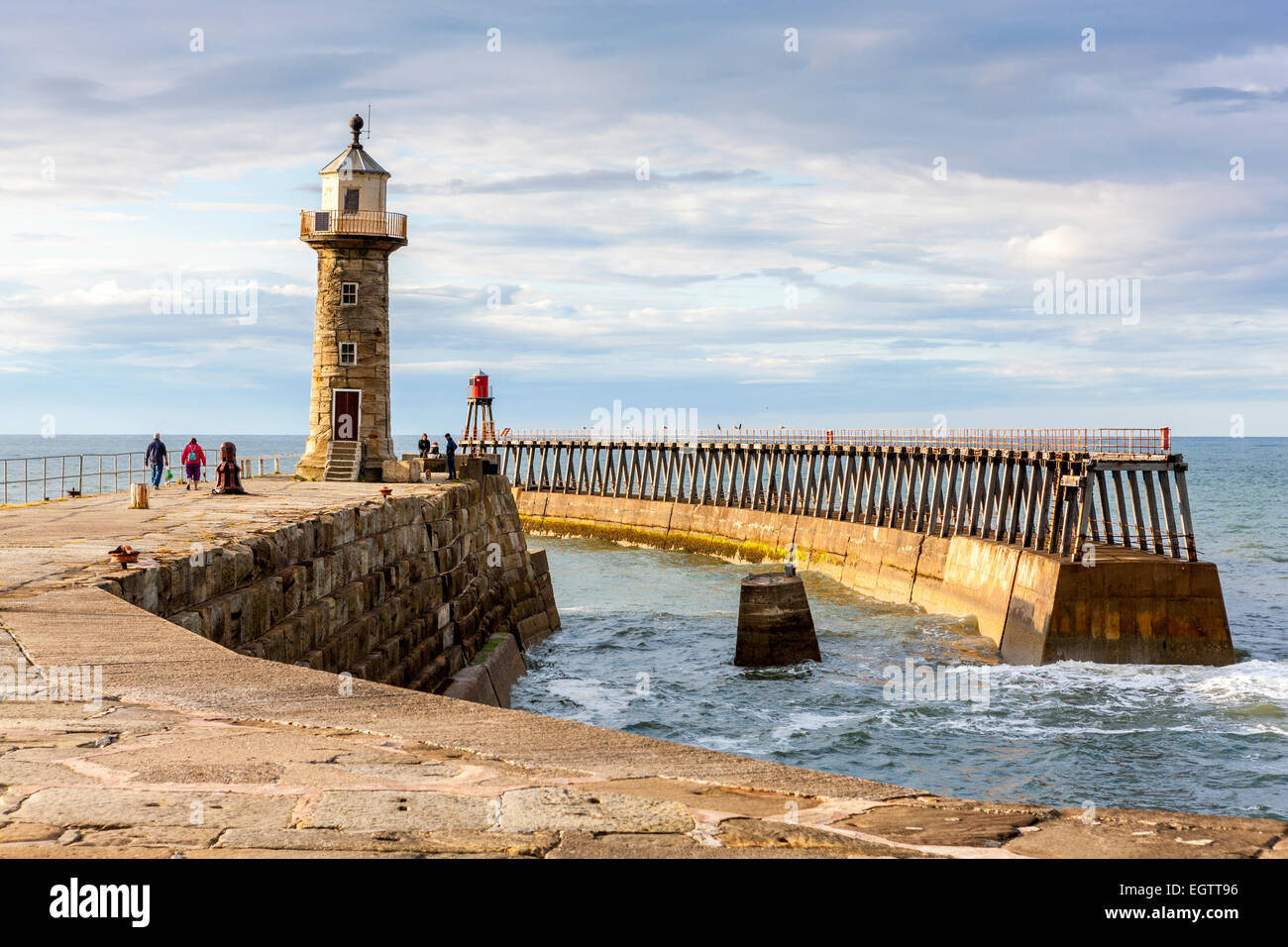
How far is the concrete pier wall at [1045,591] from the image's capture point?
78.2 ft

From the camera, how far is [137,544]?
12844mm

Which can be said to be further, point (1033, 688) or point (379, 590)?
point (1033, 688)

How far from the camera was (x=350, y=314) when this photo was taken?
2981 centimetres

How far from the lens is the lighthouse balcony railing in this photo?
96.8 ft

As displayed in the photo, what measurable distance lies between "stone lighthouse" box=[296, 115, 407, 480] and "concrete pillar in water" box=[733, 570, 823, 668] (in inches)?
422

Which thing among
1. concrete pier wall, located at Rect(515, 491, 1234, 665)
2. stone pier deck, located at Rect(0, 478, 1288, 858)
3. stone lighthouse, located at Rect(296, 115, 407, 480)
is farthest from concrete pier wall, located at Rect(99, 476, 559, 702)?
concrete pier wall, located at Rect(515, 491, 1234, 665)

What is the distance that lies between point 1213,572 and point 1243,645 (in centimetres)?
460

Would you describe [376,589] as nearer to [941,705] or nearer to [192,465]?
[941,705]

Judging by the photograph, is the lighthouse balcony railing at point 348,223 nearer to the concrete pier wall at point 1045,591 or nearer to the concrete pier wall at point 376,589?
the concrete pier wall at point 376,589

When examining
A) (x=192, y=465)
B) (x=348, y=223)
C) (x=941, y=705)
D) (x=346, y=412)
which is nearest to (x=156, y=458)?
(x=192, y=465)

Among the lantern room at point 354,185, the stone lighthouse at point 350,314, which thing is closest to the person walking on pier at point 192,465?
the stone lighthouse at point 350,314

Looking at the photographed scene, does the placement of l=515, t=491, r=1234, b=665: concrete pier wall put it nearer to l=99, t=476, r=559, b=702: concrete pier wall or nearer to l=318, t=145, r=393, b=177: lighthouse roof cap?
l=99, t=476, r=559, b=702: concrete pier wall
